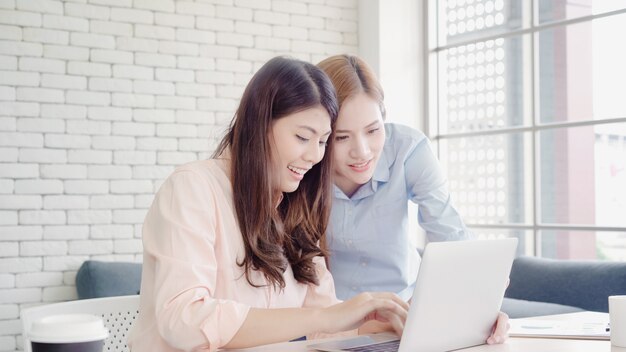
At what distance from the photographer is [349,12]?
597 cm

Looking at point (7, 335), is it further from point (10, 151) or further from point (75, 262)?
point (10, 151)

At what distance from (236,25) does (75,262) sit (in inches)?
71.4

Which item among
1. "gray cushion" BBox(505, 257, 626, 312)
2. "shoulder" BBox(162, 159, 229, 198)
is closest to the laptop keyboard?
"shoulder" BBox(162, 159, 229, 198)

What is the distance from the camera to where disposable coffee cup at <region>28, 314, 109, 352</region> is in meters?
0.82

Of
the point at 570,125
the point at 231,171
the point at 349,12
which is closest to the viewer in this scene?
the point at 231,171

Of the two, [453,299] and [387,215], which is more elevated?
[387,215]

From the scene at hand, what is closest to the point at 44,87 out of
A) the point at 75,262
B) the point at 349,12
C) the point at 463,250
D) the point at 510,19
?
the point at 75,262

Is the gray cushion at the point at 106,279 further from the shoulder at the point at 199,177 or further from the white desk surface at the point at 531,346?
the white desk surface at the point at 531,346

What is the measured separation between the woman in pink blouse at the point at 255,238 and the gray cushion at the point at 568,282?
246cm

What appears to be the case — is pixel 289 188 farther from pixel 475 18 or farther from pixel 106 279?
pixel 475 18

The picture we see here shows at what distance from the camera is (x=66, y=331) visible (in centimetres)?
82

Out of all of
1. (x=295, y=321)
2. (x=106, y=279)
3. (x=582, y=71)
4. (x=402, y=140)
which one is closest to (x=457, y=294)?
(x=295, y=321)

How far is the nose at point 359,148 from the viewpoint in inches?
87.7

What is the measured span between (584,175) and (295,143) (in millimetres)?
3617
